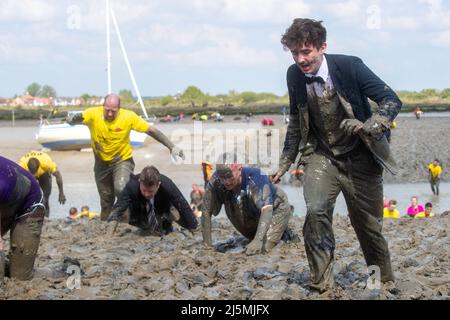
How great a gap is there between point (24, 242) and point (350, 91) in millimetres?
3464

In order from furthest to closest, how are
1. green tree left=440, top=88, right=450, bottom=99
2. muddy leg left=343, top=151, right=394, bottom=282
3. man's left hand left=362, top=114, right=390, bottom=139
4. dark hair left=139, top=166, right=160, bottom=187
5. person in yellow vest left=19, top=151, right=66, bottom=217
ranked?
green tree left=440, top=88, right=450, bottom=99 < person in yellow vest left=19, top=151, right=66, bottom=217 < dark hair left=139, top=166, right=160, bottom=187 < muddy leg left=343, top=151, right=394, bottom=282 < man's left hand left=362, top=114, right=390, bottom=139

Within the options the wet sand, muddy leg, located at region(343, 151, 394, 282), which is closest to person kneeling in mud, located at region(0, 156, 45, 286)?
the wet sand

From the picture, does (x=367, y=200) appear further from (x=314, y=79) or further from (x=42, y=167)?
(x=42, y=167)

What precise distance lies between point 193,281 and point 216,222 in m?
6.19

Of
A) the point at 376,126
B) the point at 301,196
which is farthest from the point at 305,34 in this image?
the point at 301,196

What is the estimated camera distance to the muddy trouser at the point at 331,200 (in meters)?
6.93

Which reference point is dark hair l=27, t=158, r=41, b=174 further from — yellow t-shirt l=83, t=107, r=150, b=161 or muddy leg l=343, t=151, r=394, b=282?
muddy leg l=343, t=151, r=394, b=282

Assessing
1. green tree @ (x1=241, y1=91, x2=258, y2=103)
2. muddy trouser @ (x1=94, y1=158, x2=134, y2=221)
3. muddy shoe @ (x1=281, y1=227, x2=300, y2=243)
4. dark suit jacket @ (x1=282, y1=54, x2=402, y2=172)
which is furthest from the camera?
green tree @ (x1=241, y1=91, x2=258, y2=103)

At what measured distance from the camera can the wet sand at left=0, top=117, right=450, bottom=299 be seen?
7.30m

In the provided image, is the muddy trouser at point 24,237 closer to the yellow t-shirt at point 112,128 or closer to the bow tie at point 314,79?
the bow tie at point 314,79

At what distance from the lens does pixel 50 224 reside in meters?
14.7

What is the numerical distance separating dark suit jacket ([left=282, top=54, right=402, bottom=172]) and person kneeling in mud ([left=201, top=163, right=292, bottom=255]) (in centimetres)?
275

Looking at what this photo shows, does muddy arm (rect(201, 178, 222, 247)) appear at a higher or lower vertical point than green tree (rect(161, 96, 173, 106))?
higher
